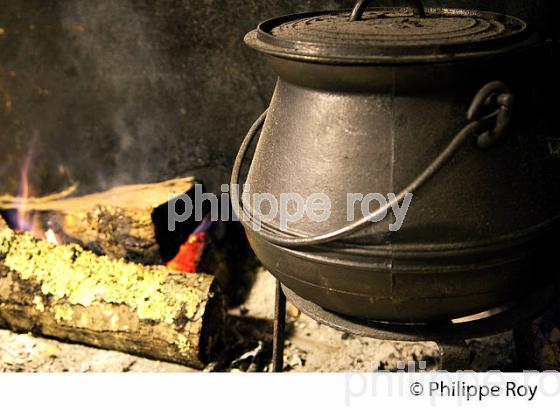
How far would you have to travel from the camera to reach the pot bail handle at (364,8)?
5.67ft

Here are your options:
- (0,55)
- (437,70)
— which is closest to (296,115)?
(437,70)

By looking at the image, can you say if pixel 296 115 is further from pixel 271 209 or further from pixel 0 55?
pixel 0 55

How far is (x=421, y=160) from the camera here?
60.2 inches

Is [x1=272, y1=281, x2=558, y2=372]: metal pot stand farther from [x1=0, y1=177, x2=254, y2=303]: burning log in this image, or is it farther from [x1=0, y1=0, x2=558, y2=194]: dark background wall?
[x1=0, y1=0, x2=558, y2=194]: dark background wall

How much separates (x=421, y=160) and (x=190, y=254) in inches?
57.6

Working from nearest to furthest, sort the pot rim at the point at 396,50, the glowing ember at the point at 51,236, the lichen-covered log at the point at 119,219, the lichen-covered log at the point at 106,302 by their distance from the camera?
1. the pot rim at the point at 396,50
2. the lichen-covered log at the point at 106,302
3. the lichen-covered log at the point at 119,219
4. the glowing ember at the point at 51,236

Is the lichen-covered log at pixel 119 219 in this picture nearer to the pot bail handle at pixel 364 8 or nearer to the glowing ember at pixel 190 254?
the glowing ember at pixel 190 254

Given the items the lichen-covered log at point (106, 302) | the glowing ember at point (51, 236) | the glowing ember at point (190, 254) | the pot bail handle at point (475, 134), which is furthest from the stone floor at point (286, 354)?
the pot bail handle at point (475, 134)

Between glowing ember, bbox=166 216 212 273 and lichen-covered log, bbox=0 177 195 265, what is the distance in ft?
0.22

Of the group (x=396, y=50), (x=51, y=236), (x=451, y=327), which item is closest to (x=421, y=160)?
(x=396, y=50)

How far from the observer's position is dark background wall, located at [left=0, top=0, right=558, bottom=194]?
275 cm

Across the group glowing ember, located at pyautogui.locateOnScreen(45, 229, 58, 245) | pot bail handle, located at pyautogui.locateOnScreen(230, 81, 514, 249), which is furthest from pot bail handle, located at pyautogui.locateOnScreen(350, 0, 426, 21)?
glowing ember, located at pyautogui.locateOnScreen(45, 229, 58, 245)

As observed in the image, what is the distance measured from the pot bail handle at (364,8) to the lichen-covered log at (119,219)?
4.18 ft

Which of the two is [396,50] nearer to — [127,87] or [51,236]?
[127,87]
